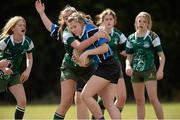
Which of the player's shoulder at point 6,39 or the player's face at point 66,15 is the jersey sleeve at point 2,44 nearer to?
the player's shoulder at point 6,39

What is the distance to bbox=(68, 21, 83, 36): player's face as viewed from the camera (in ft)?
25.4

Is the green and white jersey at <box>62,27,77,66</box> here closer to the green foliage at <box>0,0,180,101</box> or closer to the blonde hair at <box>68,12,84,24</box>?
the blonde hair at <box>68,12,84,24</box>

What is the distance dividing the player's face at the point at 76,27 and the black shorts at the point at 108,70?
484 millimetres

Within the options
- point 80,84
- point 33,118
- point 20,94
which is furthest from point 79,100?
point 33,118

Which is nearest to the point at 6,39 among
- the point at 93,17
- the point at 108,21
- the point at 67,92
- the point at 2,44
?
the point at 2,44

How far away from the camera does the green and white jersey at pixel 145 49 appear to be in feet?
30.8

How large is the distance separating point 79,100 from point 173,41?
987 cm

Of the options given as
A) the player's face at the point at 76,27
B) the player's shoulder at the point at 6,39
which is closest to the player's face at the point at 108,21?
the player's shoulder at the point at 6,39

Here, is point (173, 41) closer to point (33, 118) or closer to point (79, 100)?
point (33, 118)

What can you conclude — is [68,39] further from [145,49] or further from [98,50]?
[145,49]

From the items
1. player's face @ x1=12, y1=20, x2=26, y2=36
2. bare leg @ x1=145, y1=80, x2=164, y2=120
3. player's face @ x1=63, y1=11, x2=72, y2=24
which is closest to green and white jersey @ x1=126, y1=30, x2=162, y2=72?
bare leg @ x1=145, y1=80, x2=164, y2=120

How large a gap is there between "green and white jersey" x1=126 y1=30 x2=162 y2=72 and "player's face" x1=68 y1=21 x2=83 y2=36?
71.6 inches

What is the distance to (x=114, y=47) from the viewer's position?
372 inches

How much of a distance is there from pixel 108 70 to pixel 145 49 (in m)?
1.74
